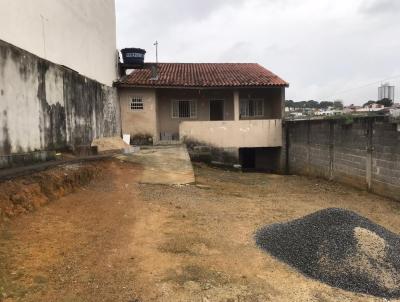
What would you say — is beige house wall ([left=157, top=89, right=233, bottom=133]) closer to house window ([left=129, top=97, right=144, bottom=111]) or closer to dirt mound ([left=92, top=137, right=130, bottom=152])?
house window ([left=129, top=97, right=144, bottom=111])

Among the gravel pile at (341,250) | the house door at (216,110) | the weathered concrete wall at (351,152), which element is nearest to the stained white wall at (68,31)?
the house door at (216,110)

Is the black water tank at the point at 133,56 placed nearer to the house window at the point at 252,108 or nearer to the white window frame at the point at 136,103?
the white window frame at the point at 136,103

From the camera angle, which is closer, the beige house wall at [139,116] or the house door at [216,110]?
the beige house wall at [139,116]

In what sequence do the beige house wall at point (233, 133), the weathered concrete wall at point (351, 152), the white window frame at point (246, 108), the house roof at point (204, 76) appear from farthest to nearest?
the white window frame at point (246, 108)
the house roof at point (204, 76)
the beige house wall at point (233, 133)
the weathered concrete wall at point (351, 152)

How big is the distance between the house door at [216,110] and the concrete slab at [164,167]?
6.21 metres

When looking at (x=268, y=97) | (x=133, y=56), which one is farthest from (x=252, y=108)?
(x=133, y=56)

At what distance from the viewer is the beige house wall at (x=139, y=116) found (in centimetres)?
1728

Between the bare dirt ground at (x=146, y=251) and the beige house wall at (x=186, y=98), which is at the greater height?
the beige house wall at (x=186, y=98)

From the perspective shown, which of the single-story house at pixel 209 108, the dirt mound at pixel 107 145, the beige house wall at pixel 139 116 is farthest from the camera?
the beige house wall at pixel 139 116

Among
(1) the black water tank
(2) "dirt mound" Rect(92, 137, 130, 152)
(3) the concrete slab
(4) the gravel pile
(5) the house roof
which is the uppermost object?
(1) the black water tank

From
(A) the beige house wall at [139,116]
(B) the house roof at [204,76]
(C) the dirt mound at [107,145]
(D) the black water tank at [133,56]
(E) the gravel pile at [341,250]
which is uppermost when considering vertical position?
(D) the black water tank at [133,56]

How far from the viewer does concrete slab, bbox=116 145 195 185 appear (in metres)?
9.70

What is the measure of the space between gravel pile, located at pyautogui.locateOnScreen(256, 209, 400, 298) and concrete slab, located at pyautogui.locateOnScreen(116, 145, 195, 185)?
4.13m

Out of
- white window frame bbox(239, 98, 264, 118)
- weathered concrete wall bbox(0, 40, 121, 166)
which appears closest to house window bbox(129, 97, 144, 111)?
weathered concrete wall bbox(0, 40, 121, 166)
